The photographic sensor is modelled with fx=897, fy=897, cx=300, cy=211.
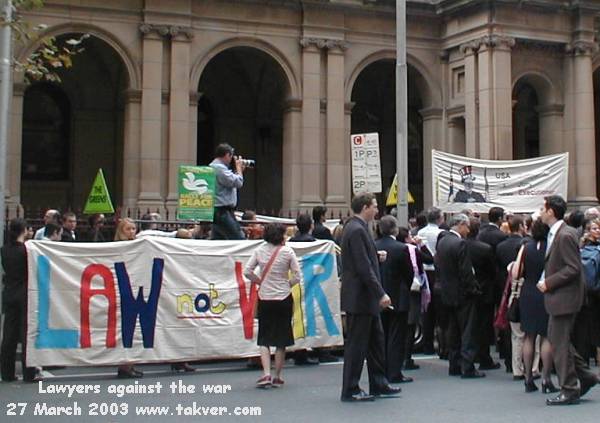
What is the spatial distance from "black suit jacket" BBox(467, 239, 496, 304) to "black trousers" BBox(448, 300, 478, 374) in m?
0.53

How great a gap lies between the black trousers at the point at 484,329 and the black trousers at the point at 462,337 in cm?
34

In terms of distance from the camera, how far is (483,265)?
41.1ft

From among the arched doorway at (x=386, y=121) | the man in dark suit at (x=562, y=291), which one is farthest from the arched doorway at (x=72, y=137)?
the man in dark suit at (x=562, y=291)

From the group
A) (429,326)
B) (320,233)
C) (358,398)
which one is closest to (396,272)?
(358,398)

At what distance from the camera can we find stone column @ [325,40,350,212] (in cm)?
2633

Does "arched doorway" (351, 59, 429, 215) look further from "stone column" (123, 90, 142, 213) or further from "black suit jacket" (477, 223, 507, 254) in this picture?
"black suit jacket" (477, 223, 507, 254)

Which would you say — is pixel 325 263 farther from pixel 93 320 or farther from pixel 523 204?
pixel 523 204

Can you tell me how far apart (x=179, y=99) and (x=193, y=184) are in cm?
885

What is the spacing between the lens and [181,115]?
24750 millimetres

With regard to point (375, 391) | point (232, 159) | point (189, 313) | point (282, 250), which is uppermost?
point (232, 159)

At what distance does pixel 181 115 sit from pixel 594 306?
48.8 ft

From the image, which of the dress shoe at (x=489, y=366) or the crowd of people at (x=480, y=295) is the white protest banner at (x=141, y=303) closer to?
the crowd of people at (x=480, y=295)

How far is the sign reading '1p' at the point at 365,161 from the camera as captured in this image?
52.3ft

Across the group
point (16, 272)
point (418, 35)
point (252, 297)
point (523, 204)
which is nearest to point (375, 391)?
point (252, 297)
